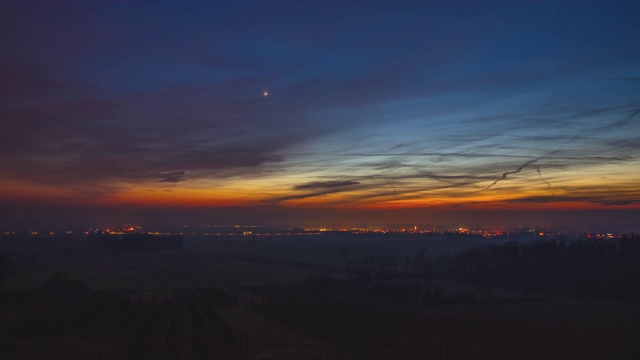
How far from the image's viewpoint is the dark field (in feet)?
95.2

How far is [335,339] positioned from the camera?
33062 mm

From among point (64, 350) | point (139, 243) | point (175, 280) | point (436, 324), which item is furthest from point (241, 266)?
point (64, 350)

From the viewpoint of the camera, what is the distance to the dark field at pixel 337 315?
29016 millimetres

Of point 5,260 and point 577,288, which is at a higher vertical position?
point 5,260

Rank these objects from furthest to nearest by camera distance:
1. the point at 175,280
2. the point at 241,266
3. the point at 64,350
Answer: the point at 241,266, the point at 175,280, the point at 64,350

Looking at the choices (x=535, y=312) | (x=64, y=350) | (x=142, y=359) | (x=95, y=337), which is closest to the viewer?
(x=142, y=359)

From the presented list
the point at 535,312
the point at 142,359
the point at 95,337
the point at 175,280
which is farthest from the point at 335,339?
the point at 175,280

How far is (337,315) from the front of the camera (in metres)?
45.1

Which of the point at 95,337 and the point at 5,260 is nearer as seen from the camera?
the point at 95,337

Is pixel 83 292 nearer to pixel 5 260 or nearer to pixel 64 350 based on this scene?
pixel 5 260

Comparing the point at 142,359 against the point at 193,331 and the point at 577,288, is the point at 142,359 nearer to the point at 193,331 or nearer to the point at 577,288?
the point at 193,331

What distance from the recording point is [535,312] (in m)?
52.3

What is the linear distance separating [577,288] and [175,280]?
68123mm

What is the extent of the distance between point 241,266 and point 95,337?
282 feet
